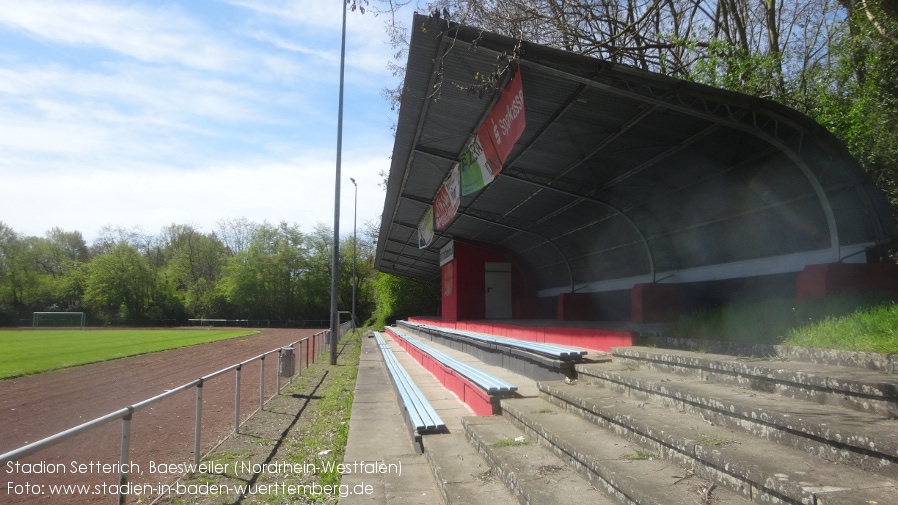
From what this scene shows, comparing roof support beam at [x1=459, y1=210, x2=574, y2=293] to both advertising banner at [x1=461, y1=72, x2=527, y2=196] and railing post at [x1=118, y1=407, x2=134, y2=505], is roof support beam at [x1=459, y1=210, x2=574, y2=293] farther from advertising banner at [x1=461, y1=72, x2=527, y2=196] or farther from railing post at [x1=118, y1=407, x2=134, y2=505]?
railing post at [x1=118, y1=407, x2=134, y2=505]

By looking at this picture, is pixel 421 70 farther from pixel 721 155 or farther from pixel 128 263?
pixel 128 263

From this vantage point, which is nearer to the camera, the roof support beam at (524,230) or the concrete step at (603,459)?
the concrete step at (603,459)

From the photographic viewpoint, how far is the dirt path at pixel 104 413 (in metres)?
5.45

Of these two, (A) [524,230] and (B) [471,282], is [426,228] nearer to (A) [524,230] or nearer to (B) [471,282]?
(B) [471,282]

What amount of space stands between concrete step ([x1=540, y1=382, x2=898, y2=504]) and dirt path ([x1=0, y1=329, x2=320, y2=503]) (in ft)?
13.2

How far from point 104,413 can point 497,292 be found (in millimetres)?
15201

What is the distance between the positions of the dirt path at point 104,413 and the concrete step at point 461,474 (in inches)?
102

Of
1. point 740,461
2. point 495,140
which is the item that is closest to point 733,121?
point 495,140

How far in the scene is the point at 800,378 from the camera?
4.15 meters

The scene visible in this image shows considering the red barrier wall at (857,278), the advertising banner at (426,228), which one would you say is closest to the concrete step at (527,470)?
the red barrier wall at (857,278)

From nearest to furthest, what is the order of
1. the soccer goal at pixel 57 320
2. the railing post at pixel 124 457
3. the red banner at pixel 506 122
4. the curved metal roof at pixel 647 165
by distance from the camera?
the railing post at pixel 124 457, the curved metal roof at pixel 647 165, the red banner at pixel 506 122, the soccer goal at pixel 57 320

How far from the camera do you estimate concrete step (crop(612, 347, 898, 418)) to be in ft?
11.7

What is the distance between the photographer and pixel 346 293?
66.4 meters

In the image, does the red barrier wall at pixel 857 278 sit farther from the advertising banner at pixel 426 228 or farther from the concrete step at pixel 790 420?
the advertising banner at pixel 426 228
